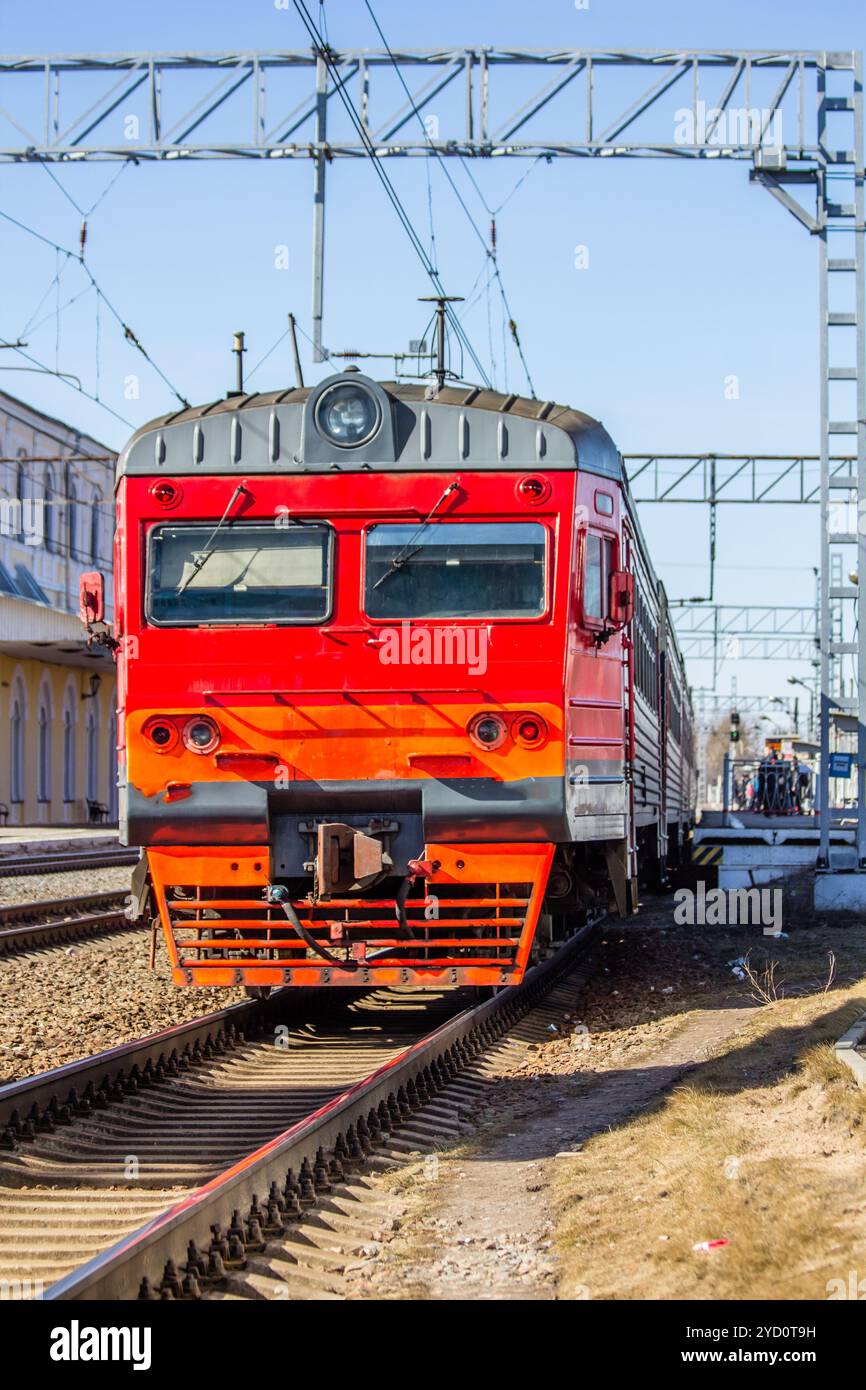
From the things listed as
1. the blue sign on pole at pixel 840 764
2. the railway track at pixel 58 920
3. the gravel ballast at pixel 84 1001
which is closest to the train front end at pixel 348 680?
the gravel ballast at pixel 84 1001

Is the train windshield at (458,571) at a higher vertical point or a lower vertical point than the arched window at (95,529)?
lower

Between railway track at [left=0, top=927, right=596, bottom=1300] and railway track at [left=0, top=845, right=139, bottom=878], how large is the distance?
14769 mm

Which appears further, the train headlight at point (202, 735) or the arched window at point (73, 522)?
the arched window at point (73, 522)

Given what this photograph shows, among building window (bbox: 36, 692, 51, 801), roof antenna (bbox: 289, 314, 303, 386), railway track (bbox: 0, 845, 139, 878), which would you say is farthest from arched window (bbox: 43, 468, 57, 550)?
roof antenna (bbox: 289, 314, 303, 386)

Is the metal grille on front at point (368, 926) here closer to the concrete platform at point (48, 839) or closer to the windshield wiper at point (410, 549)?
the windshield wiper at point (410, 549)

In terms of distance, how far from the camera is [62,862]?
89.0 ft

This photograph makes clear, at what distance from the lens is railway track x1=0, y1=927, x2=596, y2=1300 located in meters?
5.32

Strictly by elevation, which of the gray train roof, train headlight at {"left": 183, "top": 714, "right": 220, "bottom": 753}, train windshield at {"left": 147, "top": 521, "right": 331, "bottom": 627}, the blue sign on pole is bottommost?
the blue sign on pole

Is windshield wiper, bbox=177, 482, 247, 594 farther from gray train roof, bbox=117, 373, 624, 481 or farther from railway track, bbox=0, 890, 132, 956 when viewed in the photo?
railway track, bbox=0, 890, 132, 956

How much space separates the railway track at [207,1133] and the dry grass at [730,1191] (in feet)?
3.35

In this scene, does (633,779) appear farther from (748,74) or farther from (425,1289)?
(748,74)

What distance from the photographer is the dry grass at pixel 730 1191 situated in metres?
5.02

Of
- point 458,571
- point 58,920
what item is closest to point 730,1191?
point 458,571

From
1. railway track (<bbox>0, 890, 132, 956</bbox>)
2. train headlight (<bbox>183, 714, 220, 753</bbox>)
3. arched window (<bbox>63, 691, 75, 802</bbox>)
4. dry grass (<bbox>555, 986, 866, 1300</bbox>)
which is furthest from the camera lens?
arched window (<bbox>63, 691, 75, 802</bbox>)
